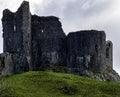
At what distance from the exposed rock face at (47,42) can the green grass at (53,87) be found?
16.1 meters

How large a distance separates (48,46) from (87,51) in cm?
785

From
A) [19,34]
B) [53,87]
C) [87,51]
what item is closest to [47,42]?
[19,34]

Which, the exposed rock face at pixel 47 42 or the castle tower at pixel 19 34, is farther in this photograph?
the exposed rock face at pixel 47 42

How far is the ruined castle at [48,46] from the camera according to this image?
117m

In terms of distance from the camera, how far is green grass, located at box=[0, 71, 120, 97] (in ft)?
303

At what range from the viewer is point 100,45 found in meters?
118

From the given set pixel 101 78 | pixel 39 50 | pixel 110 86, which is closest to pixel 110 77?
pixel 101 78

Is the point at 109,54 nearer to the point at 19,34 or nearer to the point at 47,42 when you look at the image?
the point at 47,42

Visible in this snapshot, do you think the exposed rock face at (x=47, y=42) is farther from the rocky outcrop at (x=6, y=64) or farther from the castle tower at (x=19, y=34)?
the rocky outcrop at (x=6, y=64)

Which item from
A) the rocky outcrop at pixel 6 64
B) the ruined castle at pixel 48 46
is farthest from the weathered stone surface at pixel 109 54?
the rocky outcrop at pixel 6 64

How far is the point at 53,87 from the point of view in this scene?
317ft

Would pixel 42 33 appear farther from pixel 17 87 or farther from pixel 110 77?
pixel 17 87

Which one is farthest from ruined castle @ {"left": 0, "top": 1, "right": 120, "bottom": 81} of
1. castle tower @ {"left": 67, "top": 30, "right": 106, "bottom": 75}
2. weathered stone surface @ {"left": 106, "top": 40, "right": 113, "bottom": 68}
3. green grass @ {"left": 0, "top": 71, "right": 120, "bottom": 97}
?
green grass @ {"left": 0, "top": 71, "right": 120, "bottom": 97}

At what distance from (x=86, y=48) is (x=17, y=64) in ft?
40.0
